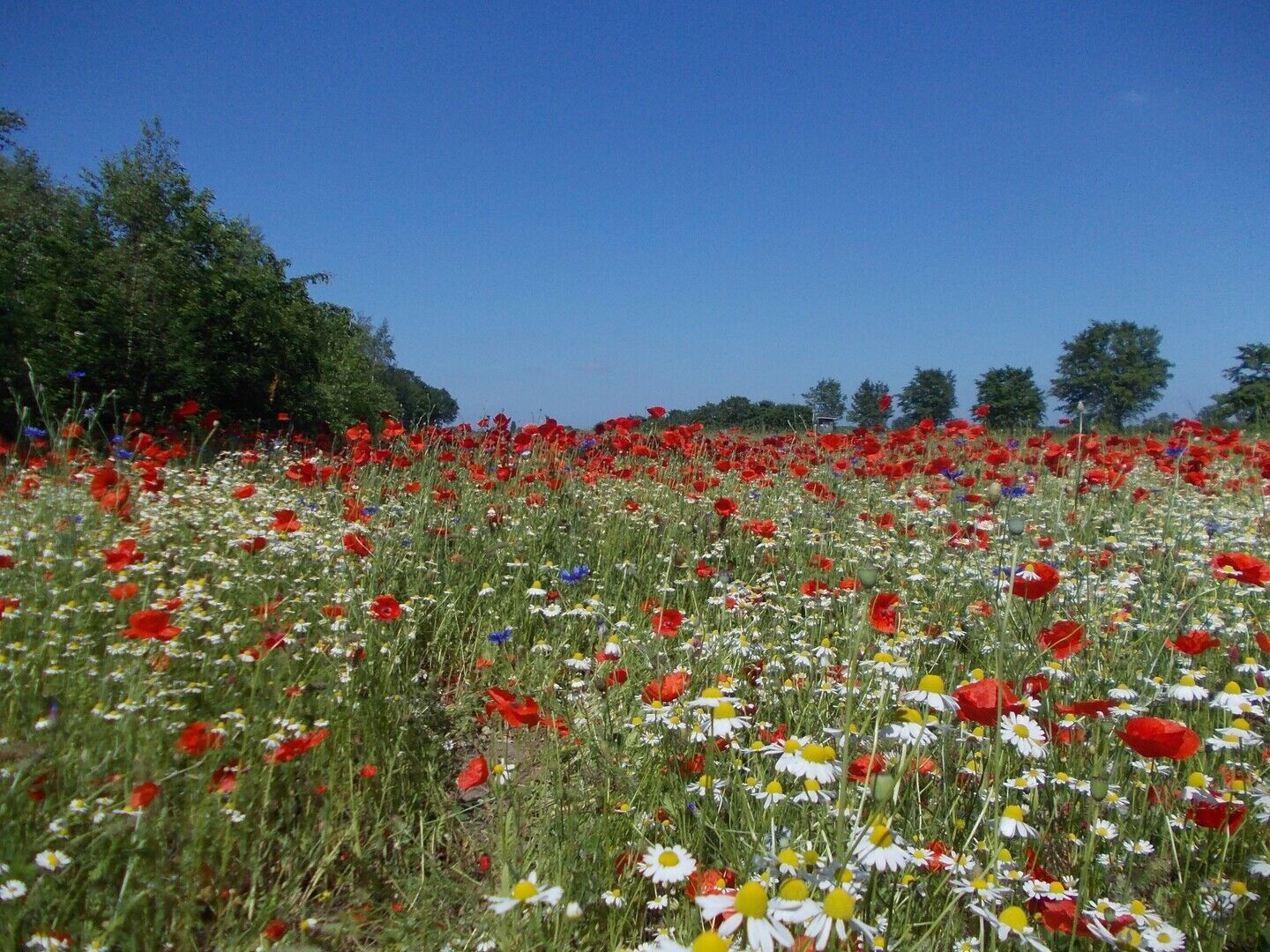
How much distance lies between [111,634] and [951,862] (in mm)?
2356

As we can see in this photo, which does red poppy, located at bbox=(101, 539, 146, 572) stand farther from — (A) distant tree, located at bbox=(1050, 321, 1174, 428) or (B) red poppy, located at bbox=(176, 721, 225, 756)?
(A) distant tree, located at bbox=(1050, 321, 1174, 428)

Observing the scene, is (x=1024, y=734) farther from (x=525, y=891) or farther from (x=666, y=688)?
(x=525, y=891)

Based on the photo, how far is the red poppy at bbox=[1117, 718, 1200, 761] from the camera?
1211 mm

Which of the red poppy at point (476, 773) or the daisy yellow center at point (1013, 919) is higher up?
the daisy yellow center at point (1013, 919)

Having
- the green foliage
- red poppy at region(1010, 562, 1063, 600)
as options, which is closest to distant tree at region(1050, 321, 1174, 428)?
the green foliage

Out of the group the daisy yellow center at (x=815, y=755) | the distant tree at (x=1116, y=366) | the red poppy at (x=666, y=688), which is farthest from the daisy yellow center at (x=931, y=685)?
the distant tree at (x=1116, y=366)

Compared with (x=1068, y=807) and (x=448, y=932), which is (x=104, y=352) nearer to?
(x=448, y=932)

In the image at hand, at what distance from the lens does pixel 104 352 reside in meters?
8.52

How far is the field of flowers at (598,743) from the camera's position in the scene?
1.39 meters

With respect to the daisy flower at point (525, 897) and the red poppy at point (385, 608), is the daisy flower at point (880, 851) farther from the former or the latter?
the red poppy at point (385, 608)

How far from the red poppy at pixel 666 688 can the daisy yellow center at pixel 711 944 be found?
1.05m

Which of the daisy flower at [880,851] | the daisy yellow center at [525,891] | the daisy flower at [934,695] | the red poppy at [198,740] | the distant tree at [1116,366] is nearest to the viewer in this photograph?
the daisy flower at [880,851]

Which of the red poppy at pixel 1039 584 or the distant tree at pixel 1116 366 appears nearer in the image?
the red poppy at pixel 1039 584

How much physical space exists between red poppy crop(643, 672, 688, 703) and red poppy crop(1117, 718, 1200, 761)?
1.04 meters
